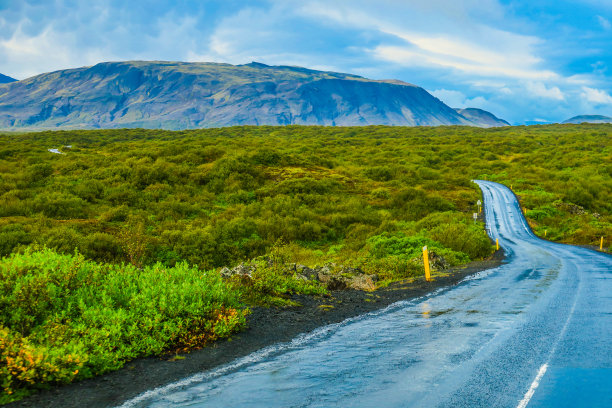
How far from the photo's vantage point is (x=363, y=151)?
75.4m

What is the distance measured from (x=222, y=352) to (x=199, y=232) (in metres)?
17.4

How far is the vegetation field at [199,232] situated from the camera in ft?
20.2

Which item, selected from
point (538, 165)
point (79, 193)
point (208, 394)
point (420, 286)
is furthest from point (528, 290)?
point (538, 165)

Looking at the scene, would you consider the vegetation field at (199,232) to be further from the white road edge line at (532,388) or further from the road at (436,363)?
the white road edge line at (532,388)

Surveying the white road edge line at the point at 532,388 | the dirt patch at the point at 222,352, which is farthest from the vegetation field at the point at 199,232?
the white road edge line at the point at 532,388

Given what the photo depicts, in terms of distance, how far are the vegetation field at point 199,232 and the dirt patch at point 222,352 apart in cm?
20

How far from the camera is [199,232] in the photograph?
922 inches

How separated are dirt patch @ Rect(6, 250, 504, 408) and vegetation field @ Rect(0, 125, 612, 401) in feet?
0.67

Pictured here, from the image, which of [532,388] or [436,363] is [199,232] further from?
[532,388]

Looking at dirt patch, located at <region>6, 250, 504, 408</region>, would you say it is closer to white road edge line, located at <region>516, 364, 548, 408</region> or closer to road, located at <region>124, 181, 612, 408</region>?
road, located at <region>124, 181, 612, 408</region>

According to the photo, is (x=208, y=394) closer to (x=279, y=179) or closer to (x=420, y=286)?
(x=420, y=286)

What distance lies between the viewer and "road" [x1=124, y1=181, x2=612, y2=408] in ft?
16.5

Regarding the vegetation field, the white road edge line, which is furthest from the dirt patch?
the white road edge line

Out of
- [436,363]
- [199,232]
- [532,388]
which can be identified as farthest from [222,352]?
→ [199,232]
